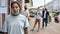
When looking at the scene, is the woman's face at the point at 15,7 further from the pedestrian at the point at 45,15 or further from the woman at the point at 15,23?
the pedestrian at the point at 45,15

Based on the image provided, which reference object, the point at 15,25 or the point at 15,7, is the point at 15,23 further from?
the point at 15,7

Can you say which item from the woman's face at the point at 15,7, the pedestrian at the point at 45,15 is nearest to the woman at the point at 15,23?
the woman's face at the point at 15,7

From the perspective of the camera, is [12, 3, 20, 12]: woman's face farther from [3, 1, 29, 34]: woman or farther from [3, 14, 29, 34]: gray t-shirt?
[3, 14, 29, 34]: gray t-shirt

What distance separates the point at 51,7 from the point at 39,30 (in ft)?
2.96

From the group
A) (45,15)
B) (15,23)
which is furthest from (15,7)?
(45,15)

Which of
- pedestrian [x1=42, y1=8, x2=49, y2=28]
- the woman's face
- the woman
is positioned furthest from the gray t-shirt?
pedestrian [x1=42, y1=8, x2=49, y2=28]

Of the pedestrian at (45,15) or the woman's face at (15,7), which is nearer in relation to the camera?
the woman's face at (15,7)

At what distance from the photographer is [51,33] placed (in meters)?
7.05

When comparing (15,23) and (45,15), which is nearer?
(15,23)

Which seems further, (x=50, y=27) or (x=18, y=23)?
(x=50, y=27)

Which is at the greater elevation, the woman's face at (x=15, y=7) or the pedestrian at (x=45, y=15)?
the woman's face at (x=15, y=7)

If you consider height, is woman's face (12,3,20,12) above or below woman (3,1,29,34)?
above

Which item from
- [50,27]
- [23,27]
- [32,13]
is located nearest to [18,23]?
[23,27]

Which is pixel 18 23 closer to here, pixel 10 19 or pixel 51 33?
pixel 10 19
